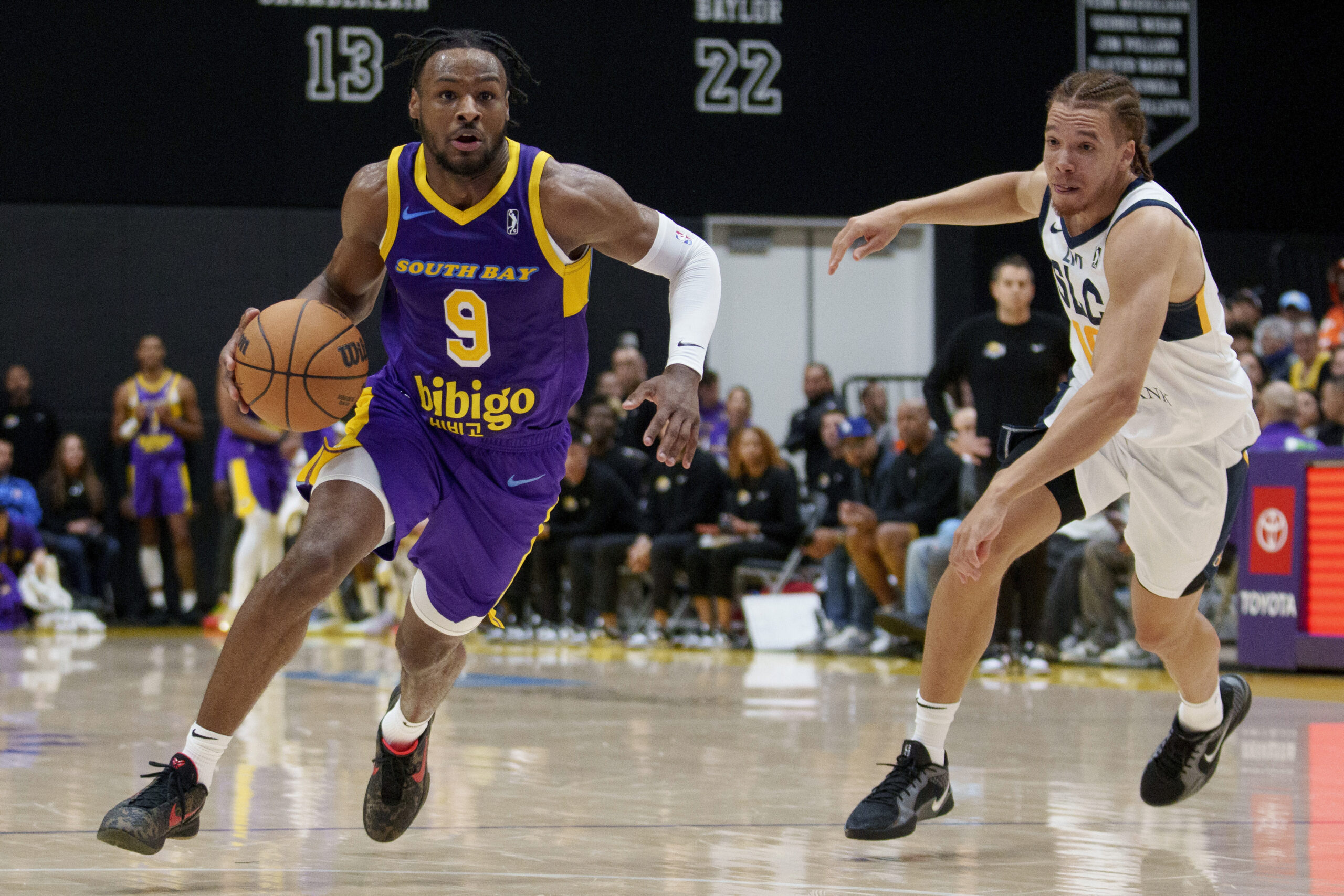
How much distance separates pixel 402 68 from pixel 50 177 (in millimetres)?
3281

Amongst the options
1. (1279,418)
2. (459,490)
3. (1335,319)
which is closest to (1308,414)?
(1279,418)

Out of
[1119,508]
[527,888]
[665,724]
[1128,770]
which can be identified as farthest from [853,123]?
[527,888]

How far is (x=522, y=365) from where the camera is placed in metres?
3.89

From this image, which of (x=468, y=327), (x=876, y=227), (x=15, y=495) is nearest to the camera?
(x=468, y=327)

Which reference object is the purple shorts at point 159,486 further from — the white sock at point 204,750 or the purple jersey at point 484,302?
the white sock at point 204,750

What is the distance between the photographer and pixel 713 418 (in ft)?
42.7

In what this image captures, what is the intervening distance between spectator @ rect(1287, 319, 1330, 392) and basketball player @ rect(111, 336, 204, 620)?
27.5ft

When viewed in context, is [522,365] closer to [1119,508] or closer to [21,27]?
[1119,508]

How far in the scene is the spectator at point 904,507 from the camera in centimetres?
984

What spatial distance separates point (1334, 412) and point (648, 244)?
6195 millimetres

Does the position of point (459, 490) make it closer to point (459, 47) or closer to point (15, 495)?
point (459, 47)

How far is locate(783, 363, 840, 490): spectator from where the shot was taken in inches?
468

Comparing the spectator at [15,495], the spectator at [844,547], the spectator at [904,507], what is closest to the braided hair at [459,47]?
the spectator at [904,507]

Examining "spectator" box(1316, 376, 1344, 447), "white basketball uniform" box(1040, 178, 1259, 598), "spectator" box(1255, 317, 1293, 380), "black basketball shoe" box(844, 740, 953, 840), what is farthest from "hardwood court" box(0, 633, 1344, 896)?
"spectator" box(1255, 317, 1293, 380)
